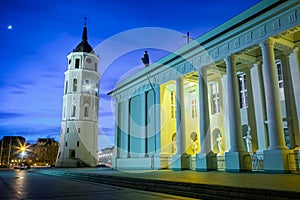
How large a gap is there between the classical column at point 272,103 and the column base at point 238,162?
6.03ft

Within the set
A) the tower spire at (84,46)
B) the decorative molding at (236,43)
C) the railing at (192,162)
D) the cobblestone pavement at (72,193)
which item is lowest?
the cobblestone pavement at (72,193)

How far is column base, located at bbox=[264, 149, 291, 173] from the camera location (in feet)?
38.1

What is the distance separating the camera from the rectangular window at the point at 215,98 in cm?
2065

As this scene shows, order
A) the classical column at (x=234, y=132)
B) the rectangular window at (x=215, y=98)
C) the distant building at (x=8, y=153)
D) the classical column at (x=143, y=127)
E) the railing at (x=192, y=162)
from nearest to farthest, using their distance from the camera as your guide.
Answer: the classical column at (x=234, y=132), the railing at (x=192, y=162), the rectangular window at (x=215, y=98), the classical column at (x=143, y=127), the distant building at (x=8, y=153)

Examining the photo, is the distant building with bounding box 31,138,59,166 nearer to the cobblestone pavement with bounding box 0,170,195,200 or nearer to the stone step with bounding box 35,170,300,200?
the cobblestone pavement with bounding box 0,170,195,200

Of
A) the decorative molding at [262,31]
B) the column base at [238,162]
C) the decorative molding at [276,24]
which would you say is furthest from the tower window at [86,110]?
the decorative molding at [276,24]

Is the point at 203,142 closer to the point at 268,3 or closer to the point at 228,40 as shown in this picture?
the point at 228,40

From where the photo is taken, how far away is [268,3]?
12.7 m

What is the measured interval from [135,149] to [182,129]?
8.24m

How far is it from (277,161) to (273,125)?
1.71 meters

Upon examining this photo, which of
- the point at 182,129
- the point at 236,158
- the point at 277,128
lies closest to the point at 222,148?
the point at 182,129

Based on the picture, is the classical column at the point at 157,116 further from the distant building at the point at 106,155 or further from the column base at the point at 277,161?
the distant building at the point at 106,155

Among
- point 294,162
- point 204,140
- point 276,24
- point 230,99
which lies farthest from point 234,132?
point 276,24

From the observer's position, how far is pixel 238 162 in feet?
45.1
